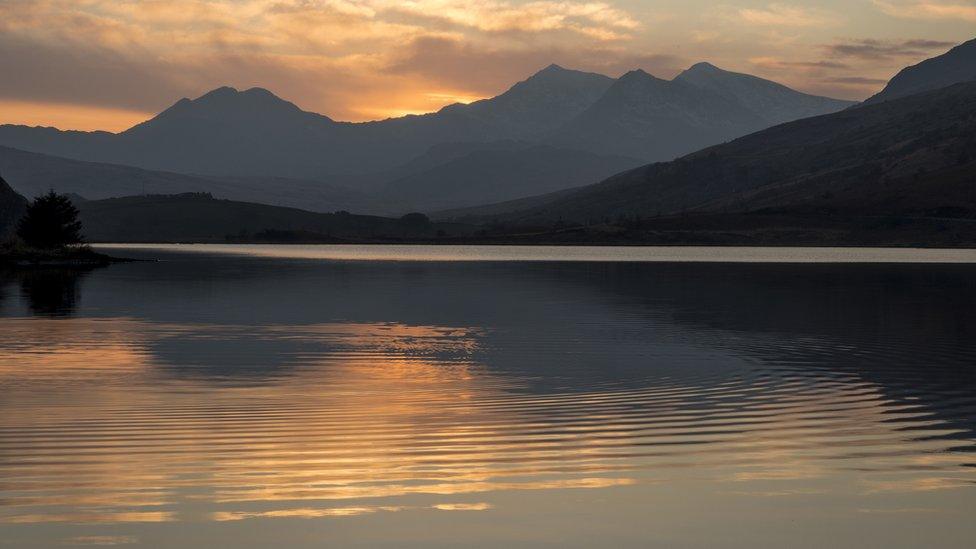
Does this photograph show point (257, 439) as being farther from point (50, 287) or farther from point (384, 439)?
point (50, 287)

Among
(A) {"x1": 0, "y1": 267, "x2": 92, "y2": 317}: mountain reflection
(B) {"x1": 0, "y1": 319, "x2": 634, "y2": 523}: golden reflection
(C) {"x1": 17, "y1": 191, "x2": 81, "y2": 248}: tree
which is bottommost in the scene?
(B) {"x1": 0, "y1": 319, "x2": 634, "y2": 523}: golden reflection

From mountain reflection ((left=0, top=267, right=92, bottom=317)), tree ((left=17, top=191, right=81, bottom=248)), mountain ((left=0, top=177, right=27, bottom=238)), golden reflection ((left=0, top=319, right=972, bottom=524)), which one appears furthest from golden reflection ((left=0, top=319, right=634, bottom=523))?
mountain ((left=0, top=177, right=27, bottom=238))

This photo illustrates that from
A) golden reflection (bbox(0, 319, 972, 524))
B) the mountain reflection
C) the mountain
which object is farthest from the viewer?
the mountain

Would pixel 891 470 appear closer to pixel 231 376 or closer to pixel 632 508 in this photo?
pixel 632 508

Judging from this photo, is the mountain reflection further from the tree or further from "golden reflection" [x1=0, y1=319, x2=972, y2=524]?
"golden reflection" [x1=0, y1=319, x2=972, y2=524]

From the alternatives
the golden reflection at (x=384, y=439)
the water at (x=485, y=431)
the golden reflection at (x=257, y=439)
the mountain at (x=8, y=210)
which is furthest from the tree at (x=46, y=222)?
the golden reflection at (x=384, y=439)

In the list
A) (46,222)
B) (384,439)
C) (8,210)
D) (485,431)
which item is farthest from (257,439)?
(8,210)

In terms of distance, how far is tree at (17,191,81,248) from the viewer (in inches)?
4225

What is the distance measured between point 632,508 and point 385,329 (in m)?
30.7

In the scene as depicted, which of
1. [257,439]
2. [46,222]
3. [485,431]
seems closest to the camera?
[257,439]

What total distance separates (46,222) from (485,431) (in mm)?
95020

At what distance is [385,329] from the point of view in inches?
1831

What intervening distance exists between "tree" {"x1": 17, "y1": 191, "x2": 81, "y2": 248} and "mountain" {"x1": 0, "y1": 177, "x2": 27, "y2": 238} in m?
9.49

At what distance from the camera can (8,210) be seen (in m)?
122
